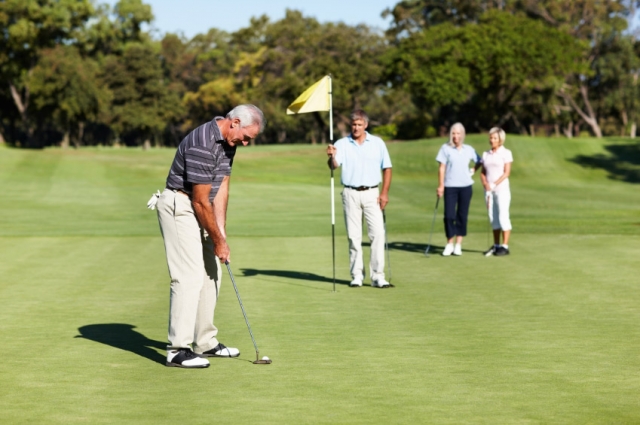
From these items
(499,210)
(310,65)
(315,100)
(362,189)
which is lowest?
(499,210)

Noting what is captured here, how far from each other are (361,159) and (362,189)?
16.2 inches

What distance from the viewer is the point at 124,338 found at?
9227mm

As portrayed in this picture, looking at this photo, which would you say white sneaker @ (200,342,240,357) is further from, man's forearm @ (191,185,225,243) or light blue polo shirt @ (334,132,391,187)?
light blue polo shirt @ (334,132,391,187)

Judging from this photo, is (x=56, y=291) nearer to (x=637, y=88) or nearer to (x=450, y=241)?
(x=450, y=241)

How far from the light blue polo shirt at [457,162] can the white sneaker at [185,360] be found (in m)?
9.72

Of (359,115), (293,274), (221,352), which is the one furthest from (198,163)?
(293,274)

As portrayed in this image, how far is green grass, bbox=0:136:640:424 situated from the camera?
21.3ft

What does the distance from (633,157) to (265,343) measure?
54888 mm

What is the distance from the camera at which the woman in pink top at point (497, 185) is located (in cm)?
1677

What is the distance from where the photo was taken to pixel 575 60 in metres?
80.1

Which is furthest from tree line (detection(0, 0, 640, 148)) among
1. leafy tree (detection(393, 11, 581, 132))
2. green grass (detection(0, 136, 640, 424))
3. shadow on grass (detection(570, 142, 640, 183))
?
green grass (detection(0, 136, 640, 424))

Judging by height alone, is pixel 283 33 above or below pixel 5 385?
above

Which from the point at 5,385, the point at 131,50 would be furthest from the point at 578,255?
the point at 131,50

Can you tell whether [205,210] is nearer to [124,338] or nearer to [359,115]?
[124,338]
